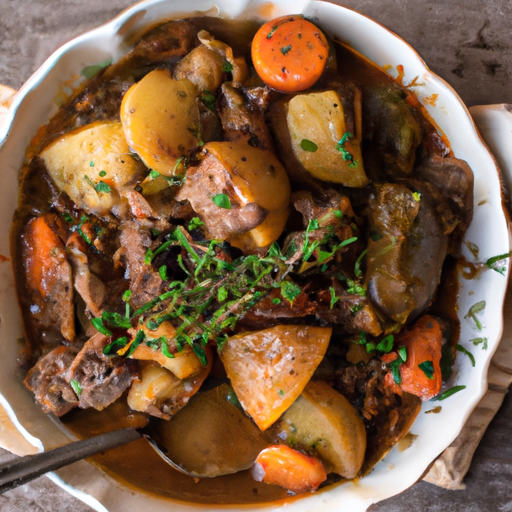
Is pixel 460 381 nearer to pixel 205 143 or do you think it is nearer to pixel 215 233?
pixel 215 233

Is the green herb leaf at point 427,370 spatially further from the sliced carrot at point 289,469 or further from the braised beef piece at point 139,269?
the braised beef piece at point 139,269

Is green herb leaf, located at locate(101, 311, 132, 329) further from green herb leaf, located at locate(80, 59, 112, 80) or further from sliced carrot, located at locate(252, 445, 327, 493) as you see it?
green herb leaf, located at locate(80, 59, 112, 80)

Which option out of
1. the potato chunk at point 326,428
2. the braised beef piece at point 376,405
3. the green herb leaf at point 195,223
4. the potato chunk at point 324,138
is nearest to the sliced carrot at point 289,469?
the potato chunk at point 326,428

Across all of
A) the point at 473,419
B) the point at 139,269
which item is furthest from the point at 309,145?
the point at 473,419

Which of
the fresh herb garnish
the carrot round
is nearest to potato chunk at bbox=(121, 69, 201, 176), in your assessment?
the carrot round

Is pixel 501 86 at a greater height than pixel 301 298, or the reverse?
pixel 501 86

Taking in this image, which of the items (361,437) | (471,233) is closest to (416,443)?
(361,437)
